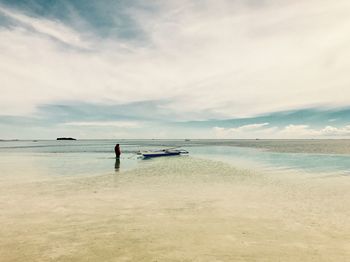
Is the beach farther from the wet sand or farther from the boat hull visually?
the boat hull

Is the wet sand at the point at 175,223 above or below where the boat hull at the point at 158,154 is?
below

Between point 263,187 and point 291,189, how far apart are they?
1977mm

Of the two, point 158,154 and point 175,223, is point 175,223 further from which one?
point 158,154

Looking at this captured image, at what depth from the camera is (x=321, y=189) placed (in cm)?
2067

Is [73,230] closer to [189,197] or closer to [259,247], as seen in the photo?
[259,247]

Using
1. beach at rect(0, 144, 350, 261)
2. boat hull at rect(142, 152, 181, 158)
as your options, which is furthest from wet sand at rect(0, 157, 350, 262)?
boat hull at rect(142, 152, 181, 158)

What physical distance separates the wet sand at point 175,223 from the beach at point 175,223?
3 cm

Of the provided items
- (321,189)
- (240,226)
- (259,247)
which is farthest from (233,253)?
(321,189)

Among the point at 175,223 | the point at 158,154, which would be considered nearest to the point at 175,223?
the point at 175,223

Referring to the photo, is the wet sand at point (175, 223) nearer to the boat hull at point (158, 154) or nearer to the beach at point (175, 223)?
the beach at point (175, 223)

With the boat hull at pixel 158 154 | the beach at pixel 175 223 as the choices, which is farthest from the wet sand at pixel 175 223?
the boat hull at pixel 158 154

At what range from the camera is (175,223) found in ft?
40.5

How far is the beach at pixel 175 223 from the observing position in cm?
916

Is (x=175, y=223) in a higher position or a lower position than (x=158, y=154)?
lower
